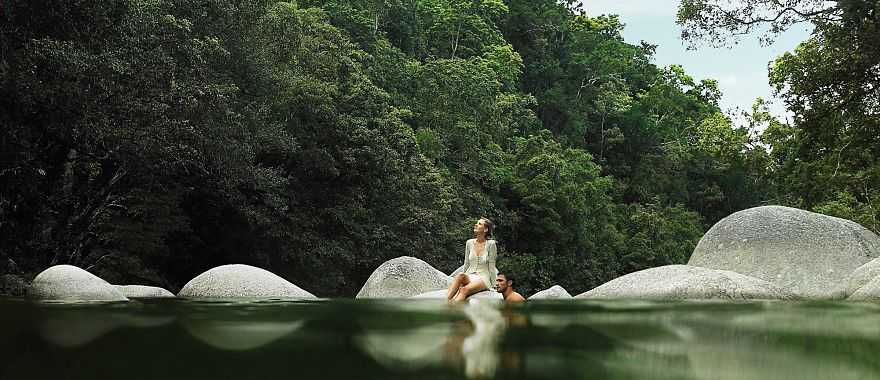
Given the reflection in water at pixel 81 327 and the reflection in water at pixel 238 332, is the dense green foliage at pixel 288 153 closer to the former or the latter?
the reflection in water at pixel 81 327

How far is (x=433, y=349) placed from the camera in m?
1.88

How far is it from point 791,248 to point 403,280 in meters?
6.14

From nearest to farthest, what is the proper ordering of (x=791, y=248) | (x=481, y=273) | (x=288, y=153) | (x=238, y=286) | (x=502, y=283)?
(x=502, y=283), (x=481, y=273), (x=238, y=286), (x=791, y=248), (x=288, y=153)

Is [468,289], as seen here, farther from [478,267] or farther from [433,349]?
[433,349]

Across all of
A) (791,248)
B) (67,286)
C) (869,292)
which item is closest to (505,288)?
(869,292)

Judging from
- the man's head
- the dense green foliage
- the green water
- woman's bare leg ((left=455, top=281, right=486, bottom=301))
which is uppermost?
the dense green foliage

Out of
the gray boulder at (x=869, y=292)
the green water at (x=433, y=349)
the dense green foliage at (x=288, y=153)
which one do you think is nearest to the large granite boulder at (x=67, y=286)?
the green water at (x=433, y=349)

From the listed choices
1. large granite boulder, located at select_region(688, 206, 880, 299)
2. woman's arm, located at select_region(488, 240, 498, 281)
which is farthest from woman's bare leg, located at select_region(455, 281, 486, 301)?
large granite boulder, located at select_region(688, 206, 880, 299)

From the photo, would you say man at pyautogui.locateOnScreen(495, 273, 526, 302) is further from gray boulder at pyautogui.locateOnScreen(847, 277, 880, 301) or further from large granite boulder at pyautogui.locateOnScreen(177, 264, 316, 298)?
gray boulder at pyautogui.locateOnScreen(847, 277, 880, 301)

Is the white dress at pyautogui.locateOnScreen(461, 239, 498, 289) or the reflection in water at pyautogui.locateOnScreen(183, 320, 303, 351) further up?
the white dress at pyautogui.locateOnScreen(461, 239, 498, 289)

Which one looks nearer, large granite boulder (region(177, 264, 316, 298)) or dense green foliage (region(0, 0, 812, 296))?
large granite boulder (region(177, 264, 316, 298))

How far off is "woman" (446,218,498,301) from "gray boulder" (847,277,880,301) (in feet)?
13.4

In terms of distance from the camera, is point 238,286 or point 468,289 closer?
point 468,289

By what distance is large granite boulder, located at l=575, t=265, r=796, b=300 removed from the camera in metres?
9.65
